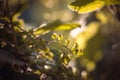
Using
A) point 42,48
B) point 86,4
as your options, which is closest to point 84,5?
point 86,4

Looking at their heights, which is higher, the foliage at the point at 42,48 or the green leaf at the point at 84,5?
the green leaf at the point at 84,5

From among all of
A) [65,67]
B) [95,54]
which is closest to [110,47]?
[95,54]

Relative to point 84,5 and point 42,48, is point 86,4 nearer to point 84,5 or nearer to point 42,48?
point 84,5

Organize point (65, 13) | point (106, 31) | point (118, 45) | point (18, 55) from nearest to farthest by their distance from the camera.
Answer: point (18, 55) < point (118, 45) < point (106, 31) < point (65, 13)

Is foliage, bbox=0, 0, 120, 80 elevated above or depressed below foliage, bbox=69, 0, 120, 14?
below

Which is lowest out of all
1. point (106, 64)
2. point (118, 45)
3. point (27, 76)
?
point (106, 64)

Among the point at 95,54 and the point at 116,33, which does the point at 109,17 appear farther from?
the point at 95,54

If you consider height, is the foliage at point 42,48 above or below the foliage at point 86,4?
below

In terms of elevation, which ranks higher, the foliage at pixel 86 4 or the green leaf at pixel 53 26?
the foliage at pixel 86 4

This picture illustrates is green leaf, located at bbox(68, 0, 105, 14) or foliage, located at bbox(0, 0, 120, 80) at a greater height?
green leaf, located at bbox(68, 0, 105, 14)

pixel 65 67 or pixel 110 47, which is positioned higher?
pixel 65 67

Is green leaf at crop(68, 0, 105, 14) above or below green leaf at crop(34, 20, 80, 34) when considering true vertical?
above
